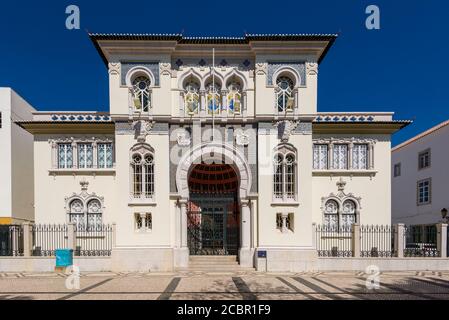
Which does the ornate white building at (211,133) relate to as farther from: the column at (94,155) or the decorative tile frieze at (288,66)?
the column at (94,155)

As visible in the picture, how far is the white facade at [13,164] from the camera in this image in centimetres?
2234

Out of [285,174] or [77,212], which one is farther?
[77,212]

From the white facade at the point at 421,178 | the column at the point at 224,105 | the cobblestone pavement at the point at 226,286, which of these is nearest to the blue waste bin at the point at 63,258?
the cobblestone pavement at the point at 226,286

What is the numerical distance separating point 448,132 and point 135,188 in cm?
2400

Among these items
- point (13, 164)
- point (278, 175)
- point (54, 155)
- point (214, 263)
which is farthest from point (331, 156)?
point (13, 164)

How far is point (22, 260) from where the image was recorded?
49.5ft

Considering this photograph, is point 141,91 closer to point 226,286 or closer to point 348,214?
point 226,286

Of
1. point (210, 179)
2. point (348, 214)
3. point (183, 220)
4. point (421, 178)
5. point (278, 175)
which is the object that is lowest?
point (348, 214)

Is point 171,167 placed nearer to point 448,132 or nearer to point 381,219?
point 381,219

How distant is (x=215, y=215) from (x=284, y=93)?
8628mm

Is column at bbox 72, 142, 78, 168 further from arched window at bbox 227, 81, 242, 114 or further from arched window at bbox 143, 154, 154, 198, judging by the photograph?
arched window at bbox 227, 81, 242, 114

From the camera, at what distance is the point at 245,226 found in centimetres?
1558

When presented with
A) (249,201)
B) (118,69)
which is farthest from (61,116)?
(249,201)

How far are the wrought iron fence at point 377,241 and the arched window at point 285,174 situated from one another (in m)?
5.03
